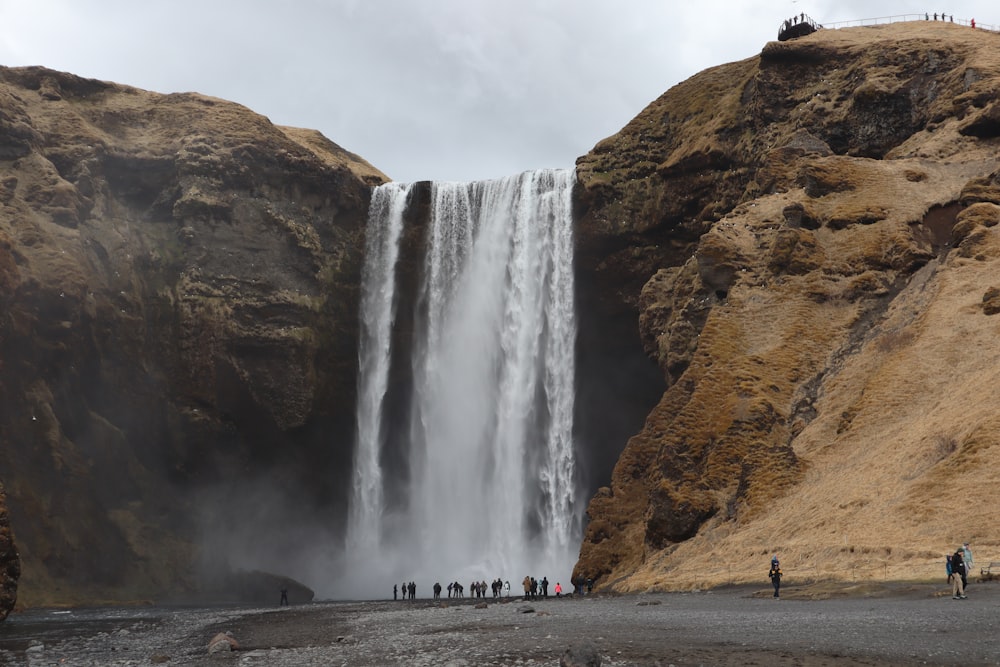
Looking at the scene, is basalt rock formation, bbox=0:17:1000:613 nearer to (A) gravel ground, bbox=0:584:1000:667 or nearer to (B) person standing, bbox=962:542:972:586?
(B) person standing, bbox=962:542:972:586

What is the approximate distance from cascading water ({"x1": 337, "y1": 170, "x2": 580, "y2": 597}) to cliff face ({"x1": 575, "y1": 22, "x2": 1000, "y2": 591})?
464cm

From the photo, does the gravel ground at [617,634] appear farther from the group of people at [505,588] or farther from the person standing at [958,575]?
the group of people at [505,588]

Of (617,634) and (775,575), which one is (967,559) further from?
(617,634)

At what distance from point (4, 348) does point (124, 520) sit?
41.6ft

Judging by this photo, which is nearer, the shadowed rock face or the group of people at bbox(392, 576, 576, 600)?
the shadowed rock face

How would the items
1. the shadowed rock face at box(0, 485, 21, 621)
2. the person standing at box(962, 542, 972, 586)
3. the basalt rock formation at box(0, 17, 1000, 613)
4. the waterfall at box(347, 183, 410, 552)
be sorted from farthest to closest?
the waterfall at box(347, 183, 410, 552) → the basalt rock formation at box(0, 17, 1000, 613) → the shadowed rock face at box(0, 485, 21, 621) → the person standing at box(962, 542, 972, 586)

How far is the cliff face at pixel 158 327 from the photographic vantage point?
5800 cm

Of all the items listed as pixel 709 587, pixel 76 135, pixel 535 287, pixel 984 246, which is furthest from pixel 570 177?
pixel 709 587

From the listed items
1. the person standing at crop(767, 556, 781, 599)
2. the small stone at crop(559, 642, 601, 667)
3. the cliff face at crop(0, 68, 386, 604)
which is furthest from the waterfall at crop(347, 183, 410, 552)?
the small stone at crop(559, 642, 601, 667)

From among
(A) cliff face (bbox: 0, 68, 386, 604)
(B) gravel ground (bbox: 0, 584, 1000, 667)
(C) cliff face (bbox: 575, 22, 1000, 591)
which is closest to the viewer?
(B) gravel ground (bbox: 0, 584, 1000, 667)

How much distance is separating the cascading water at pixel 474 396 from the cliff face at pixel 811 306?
15.2ft

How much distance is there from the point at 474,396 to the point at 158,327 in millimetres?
20824

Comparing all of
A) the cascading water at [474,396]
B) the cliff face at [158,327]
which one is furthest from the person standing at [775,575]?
the cliff face at [158,327]

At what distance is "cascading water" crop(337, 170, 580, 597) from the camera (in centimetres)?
6000
